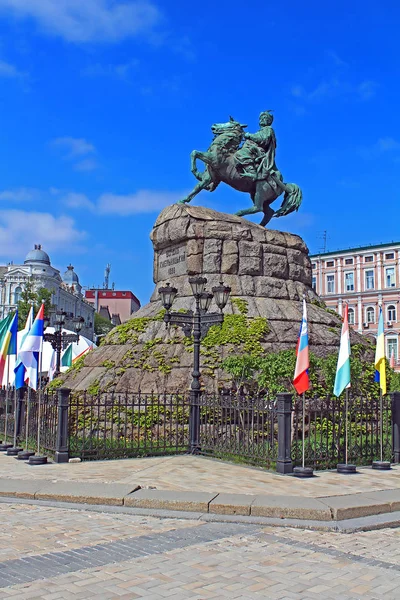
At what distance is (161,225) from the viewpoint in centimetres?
1889

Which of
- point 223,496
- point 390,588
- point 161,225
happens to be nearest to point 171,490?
point 223,496

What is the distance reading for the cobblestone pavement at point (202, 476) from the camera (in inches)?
345

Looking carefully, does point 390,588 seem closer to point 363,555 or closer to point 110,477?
point 363,555

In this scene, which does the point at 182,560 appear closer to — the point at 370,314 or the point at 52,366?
the point at 52,366

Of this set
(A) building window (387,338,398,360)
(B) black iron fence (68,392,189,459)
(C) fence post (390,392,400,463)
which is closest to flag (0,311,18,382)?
(B) black iron fence (68,392,189,459)

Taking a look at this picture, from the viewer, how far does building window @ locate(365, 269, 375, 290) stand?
231ft

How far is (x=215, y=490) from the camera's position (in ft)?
27.9

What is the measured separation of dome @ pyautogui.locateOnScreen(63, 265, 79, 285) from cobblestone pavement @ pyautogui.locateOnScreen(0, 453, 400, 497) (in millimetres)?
103023

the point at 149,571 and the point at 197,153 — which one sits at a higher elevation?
the point at 197,153

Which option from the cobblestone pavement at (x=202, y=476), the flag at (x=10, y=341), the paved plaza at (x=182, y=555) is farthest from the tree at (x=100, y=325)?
the paved plaza at (x=182, y=555)

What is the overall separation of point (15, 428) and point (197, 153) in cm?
979

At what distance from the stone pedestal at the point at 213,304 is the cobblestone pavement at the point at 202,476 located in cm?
373

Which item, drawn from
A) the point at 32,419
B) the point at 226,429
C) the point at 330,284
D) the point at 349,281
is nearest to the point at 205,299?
the point at 226,429

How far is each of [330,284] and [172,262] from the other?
58.1 meters
